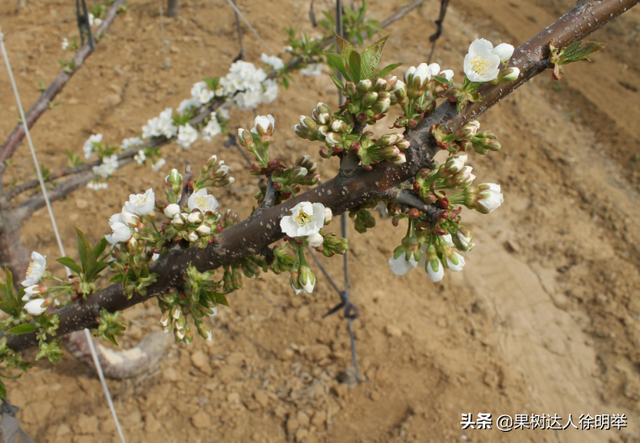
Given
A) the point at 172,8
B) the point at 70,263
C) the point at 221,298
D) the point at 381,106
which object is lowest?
the point at 172,8

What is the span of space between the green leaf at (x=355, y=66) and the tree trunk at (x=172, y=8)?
722 cm

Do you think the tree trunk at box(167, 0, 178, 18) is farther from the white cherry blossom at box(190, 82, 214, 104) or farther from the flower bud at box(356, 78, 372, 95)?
the flower bud at box(356, 78, 372, 95)

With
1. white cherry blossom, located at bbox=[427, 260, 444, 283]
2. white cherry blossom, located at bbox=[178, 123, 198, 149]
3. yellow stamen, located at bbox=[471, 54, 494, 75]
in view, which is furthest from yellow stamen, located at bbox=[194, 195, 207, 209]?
white cherry blossom, located at bbox=[178, 123, 198, 149]

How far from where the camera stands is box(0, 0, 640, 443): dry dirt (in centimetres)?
271

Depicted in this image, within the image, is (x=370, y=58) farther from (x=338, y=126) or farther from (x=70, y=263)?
(x=70, y=263)

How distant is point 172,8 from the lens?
689 centimetres

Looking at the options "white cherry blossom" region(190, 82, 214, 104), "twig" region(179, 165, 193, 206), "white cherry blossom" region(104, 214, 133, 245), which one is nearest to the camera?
"white cherry blossom" region(104, 214, 133, 245)

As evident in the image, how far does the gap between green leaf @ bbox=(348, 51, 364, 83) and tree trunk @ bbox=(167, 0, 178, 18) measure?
7222mm

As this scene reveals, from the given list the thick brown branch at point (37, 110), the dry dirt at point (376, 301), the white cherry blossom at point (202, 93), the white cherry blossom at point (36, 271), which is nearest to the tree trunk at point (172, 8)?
the dry dirt at point (376, 301)

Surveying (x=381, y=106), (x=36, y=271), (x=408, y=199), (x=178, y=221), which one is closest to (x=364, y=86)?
(x=381, y=106)

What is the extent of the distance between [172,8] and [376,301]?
622 centimetres

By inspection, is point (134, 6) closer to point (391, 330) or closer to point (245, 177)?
point (245, 177)

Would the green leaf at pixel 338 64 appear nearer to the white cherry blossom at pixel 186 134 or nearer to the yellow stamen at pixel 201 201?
the yellow stamen at pixel 201 201

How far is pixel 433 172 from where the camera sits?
0.97 meters
